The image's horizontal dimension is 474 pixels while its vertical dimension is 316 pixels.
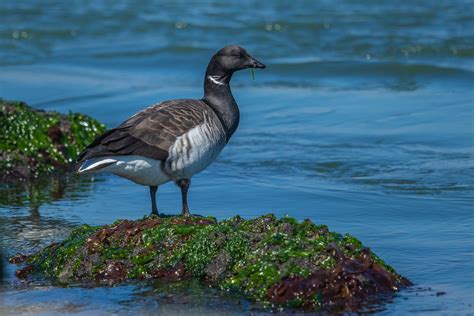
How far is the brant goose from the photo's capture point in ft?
26.8

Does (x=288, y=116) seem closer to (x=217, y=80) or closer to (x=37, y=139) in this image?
(x=37, y=139)

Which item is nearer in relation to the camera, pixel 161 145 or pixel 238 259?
pixel 238 259

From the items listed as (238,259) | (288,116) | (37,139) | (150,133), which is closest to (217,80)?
(150,133)

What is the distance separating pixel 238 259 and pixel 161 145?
5.85 feet

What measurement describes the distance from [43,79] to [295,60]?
4.33 meters

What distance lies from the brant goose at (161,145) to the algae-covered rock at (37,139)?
2399mm

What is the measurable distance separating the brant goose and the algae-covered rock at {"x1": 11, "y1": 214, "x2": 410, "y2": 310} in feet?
2.48

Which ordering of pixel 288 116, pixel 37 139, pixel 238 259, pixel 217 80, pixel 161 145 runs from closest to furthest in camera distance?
pixel 238 259 → pixel 161 145 → pixel 217 80 → pixel 37 139 → pixel 288 116

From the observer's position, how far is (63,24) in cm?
2227

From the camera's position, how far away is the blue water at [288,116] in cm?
755

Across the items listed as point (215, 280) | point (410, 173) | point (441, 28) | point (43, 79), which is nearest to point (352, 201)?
point (410, 173)

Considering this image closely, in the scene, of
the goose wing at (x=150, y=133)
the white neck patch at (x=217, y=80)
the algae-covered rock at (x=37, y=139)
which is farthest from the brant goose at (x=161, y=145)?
the algae-covered rock at (x=37, y=139)

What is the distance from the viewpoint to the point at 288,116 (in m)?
13.5

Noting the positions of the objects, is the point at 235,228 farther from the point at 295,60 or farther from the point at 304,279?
the point at 295,60
